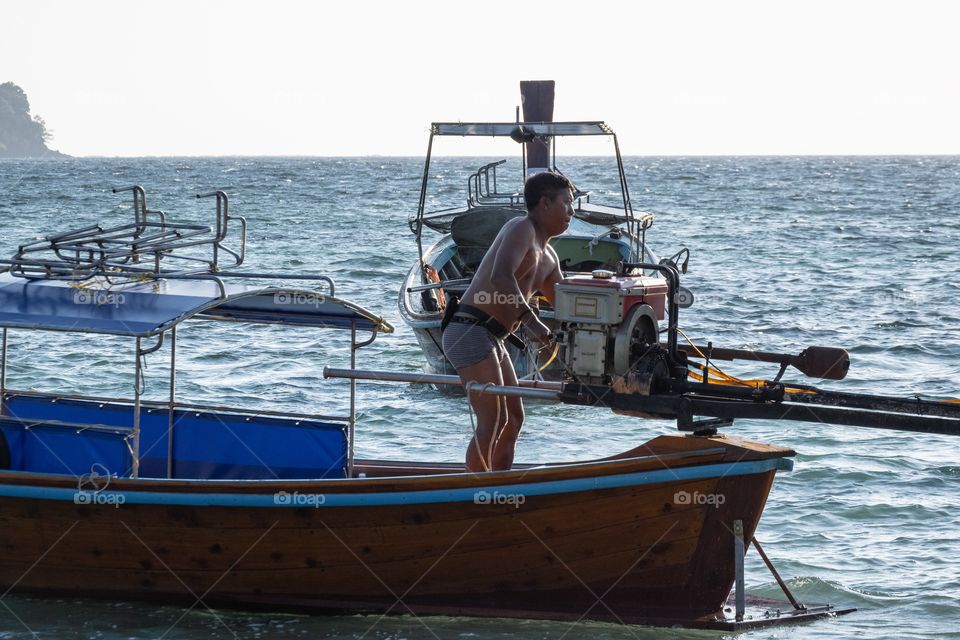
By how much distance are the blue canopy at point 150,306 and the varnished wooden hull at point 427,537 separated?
91 centimetres

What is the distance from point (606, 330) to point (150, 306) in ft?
9.18

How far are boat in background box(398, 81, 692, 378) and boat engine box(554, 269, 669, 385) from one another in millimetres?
7488

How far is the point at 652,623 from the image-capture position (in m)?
7.34

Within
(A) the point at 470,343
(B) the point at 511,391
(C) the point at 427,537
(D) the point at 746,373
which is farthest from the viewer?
(D) the point at 746,373

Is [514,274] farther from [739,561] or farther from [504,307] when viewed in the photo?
[739,561]

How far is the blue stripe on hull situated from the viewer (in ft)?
→ 22.6

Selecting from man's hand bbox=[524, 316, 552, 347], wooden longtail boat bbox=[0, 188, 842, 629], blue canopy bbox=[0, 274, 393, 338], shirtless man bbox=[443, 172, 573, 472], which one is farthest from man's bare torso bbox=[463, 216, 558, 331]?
blue canopy bbox=[0, 274, 393, 338]

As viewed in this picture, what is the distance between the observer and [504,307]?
23.2ft

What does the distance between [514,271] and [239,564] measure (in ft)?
7.99

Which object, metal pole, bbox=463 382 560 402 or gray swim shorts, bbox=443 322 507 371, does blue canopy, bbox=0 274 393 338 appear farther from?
metal pole, bbox=463 382 560 402

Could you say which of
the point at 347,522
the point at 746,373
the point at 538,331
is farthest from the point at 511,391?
the point at 746,373

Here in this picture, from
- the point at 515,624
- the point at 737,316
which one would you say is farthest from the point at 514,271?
the point at 737,316

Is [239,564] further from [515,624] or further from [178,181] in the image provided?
[178,181]
